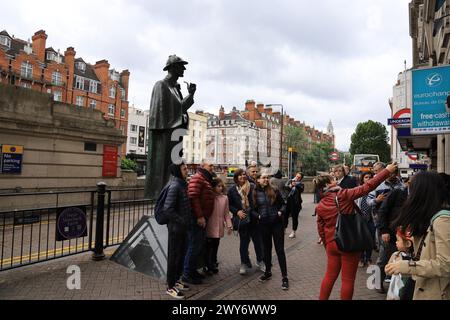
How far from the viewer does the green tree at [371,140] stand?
62.0 metres

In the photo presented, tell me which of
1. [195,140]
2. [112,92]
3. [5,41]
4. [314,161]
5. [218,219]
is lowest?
[218,219]

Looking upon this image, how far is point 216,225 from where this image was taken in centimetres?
538

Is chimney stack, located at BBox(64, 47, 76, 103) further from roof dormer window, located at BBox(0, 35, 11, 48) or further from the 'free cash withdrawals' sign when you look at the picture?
the 'free cash withdrawals' sign

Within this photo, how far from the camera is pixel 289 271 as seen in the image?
19.0ft

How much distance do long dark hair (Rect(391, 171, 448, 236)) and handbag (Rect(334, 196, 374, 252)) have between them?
105cm

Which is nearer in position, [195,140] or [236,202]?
[236,202]

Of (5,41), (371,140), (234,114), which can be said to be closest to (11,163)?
(5,41)

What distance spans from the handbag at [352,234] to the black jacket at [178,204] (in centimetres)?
208

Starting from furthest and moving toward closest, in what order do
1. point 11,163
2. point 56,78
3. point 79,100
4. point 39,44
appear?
point 79,100
point 56,78
point 39,44
point 11,163

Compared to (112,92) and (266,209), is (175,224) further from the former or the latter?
(112,92)

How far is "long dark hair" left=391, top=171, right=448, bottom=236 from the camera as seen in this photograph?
2.32m

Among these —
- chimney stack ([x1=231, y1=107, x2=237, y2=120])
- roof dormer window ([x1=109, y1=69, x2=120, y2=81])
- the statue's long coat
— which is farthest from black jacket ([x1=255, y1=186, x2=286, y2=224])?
chimney stack ([x1=231, y1=107, x2=237, y2=120])

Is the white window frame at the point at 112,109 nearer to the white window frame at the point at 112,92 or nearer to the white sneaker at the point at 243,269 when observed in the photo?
the white window frame at the point at 112,92

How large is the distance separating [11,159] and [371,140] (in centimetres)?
6523
